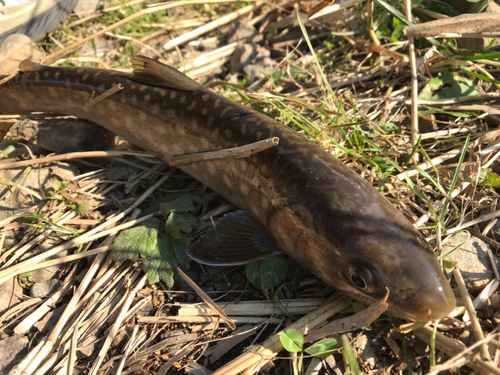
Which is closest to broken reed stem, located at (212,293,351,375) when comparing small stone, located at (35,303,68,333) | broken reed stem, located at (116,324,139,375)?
broken reed stem, located at (116,324,139,375)

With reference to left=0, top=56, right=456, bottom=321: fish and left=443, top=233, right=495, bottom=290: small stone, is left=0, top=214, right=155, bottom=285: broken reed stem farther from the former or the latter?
left=443, top=233, right=495, bottom=290: small stone

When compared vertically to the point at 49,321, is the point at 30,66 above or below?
above

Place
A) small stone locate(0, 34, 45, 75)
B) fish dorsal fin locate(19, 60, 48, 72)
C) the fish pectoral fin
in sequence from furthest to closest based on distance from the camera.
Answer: small stone locate(0, 34, 45, 75)
fish dorsal fin locate(19, 60, 48, 72)
the fish pectoral fin

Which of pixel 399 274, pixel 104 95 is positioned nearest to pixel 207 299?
pixel 399 274

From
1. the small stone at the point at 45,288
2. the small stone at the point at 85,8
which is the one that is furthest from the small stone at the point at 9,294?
the small stone at the point at 85,8

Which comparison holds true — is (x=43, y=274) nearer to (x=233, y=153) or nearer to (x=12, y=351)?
(x=12, y=351)

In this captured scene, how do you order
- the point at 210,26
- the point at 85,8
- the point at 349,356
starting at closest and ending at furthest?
1. the point at 349,356
2. the point at 210,26
3. the point at 85,8

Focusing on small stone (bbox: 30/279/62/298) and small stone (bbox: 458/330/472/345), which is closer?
small stone (bbox: 458/330/472/345)
